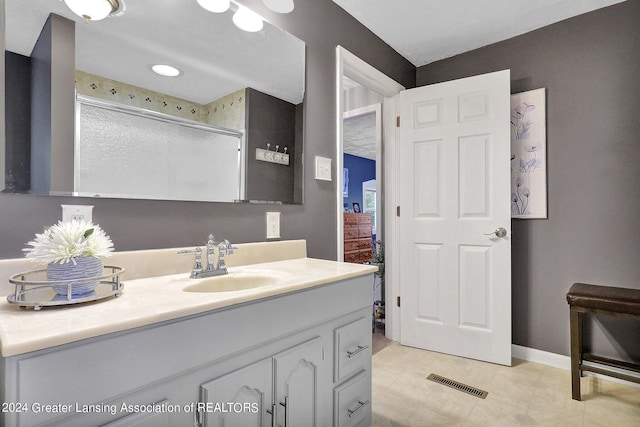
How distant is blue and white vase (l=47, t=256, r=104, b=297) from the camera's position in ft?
2.54

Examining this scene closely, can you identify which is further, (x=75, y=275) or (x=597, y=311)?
(x=597, y=311)

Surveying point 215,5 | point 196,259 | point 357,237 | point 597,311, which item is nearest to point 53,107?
point 196,259

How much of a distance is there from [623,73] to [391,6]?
1.50m

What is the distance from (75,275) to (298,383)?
27.2 inches

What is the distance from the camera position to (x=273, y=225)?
161cm

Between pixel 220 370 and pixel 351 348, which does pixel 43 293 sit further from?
pixel 351 348

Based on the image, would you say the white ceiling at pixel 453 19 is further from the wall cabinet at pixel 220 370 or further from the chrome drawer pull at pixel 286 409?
the chrome drawer pull at pixel 286 409

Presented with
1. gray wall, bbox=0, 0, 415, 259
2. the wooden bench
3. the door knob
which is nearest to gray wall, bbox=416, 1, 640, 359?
the wooden bench

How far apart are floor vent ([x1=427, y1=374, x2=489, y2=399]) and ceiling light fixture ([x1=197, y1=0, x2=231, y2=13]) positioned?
7.53ft

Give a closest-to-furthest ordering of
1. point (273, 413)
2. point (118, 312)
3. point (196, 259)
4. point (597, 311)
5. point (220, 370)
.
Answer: point (118, 312) → point (220, 370) → point (273, 413) → point (196, 259) → point (597, 311)

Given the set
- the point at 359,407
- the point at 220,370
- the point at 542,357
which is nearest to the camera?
the point at 220,370

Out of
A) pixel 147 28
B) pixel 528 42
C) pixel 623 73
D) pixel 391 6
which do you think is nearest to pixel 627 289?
pixel 623 73

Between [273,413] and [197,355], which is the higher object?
[197,355]

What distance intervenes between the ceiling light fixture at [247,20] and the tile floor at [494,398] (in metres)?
1.98
